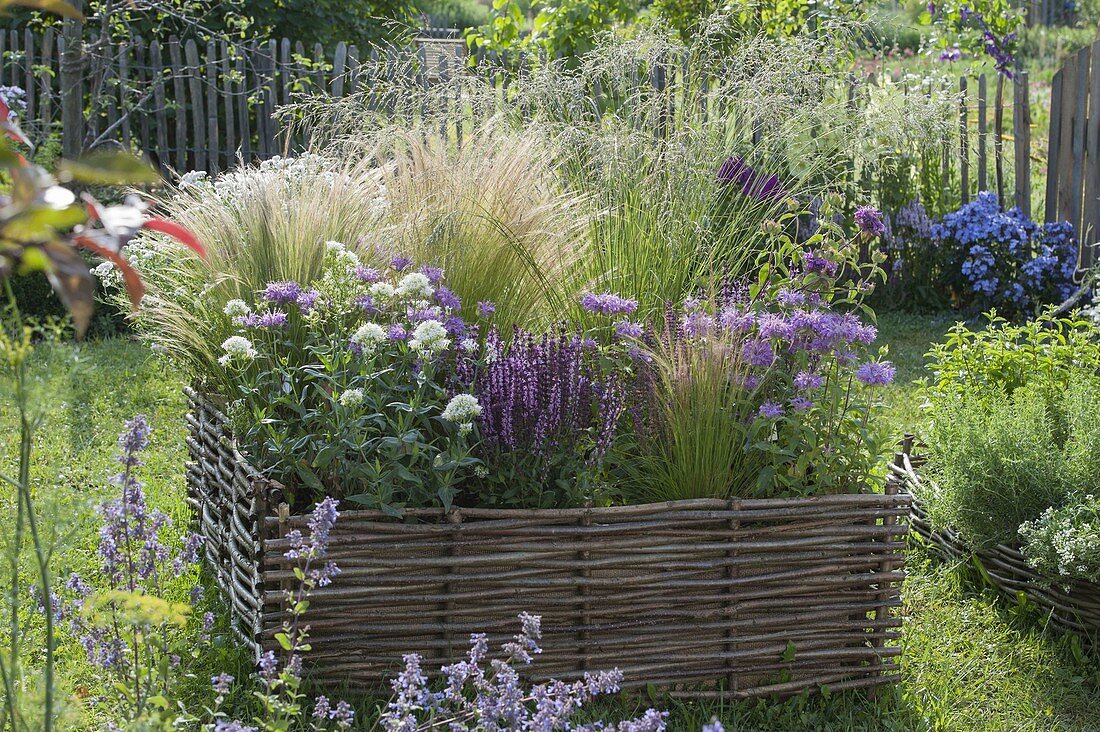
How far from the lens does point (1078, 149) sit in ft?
21.6

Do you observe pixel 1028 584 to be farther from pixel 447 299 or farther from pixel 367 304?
pixel 367 304

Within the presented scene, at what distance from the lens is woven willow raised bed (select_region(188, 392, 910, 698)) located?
2404 mm

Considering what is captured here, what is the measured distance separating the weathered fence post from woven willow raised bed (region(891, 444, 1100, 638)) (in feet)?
18.0

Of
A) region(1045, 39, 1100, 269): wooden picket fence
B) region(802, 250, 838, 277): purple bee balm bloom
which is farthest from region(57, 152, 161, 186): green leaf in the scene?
region(1045, 39, 1100, 269): wooden picket fence

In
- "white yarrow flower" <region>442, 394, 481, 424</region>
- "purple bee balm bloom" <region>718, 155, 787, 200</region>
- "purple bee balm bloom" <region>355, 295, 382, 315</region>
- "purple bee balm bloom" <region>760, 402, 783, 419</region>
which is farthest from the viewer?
"purple bee balm bloom" <region>718, 155, 787, 200</region>

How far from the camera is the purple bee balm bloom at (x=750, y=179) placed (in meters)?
3.63

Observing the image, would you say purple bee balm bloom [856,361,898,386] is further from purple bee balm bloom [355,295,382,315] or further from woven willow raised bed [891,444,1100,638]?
purple bee balm bloom [355,295,382,315]

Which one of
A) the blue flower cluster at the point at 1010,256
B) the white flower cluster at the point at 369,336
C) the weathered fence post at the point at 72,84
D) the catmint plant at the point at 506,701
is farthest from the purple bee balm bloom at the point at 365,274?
the blue flower cluster at the point at 1010,256

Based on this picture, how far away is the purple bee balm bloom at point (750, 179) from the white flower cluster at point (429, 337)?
4.91 ft

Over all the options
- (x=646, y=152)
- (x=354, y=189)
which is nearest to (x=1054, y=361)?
(x=646, y=152)

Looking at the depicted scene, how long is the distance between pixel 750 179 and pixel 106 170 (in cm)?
300

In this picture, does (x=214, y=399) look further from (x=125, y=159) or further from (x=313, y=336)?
(x=125, y=159)

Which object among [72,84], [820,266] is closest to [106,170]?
[820,266]

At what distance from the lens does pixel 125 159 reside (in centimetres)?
103
